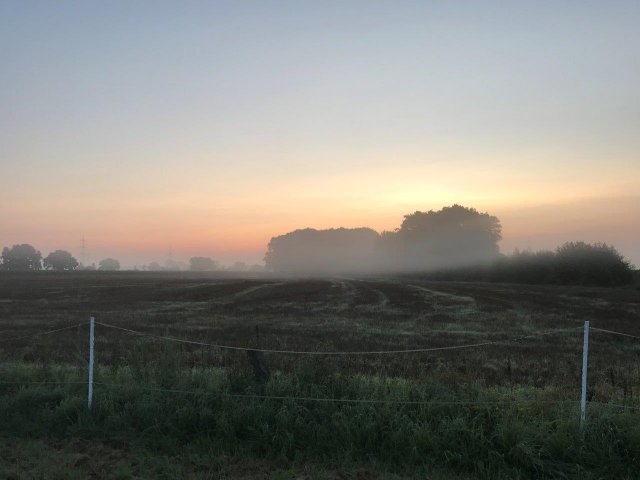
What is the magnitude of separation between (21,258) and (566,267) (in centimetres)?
20481

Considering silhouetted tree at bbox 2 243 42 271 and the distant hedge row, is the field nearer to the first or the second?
the distant hedge row

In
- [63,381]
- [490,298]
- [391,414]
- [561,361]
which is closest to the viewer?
[391,414]

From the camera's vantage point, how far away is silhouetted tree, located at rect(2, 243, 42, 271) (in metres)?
190

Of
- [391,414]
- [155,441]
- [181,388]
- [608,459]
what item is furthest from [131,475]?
[608,459]

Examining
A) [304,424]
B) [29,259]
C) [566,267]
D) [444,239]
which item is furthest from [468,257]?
[29,259]

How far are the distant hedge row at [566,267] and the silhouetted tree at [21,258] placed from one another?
18765cm

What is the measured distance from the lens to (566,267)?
68438mm

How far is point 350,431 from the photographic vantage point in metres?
6.42

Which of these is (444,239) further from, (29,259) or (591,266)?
(29,259)

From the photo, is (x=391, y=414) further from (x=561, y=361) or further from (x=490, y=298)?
(x=490, y=298)

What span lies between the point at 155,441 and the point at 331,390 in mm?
2767

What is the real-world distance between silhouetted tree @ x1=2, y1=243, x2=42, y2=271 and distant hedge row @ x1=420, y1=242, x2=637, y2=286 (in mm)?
187651

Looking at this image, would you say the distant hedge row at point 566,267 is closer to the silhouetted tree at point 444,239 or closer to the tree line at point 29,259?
the silhouetted tree at point 444,239

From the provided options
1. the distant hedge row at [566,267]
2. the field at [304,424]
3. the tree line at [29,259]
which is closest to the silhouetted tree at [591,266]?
the distant hedge row at [566,267]
